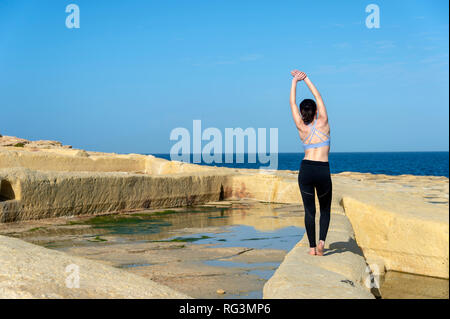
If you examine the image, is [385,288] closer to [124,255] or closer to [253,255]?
[253,255]

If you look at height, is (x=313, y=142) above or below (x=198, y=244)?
above

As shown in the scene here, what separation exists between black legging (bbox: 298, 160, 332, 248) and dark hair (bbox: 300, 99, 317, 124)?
1.20 ft

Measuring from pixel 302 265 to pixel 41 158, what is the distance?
1021cm

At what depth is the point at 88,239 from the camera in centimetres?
666

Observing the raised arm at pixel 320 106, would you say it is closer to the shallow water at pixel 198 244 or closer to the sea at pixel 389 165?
the shallow water at pixel 198 244

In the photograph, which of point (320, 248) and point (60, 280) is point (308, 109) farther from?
point (60, 280)

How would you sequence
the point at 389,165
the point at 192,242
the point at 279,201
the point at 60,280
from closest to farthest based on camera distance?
the point at 60,280
the point at 192,242
the point at 279,201
the point at 389,165

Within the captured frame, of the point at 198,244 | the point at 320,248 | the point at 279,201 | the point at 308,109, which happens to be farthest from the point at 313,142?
the point at 279,201

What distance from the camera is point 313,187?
4199 mm

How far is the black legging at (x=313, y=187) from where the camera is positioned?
4074mm

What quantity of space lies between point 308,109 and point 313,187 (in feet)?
2.25

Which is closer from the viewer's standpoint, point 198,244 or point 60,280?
point 60,280

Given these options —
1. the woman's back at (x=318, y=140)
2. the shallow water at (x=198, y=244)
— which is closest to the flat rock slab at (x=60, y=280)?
the shallow water at (x=198, y=244)
